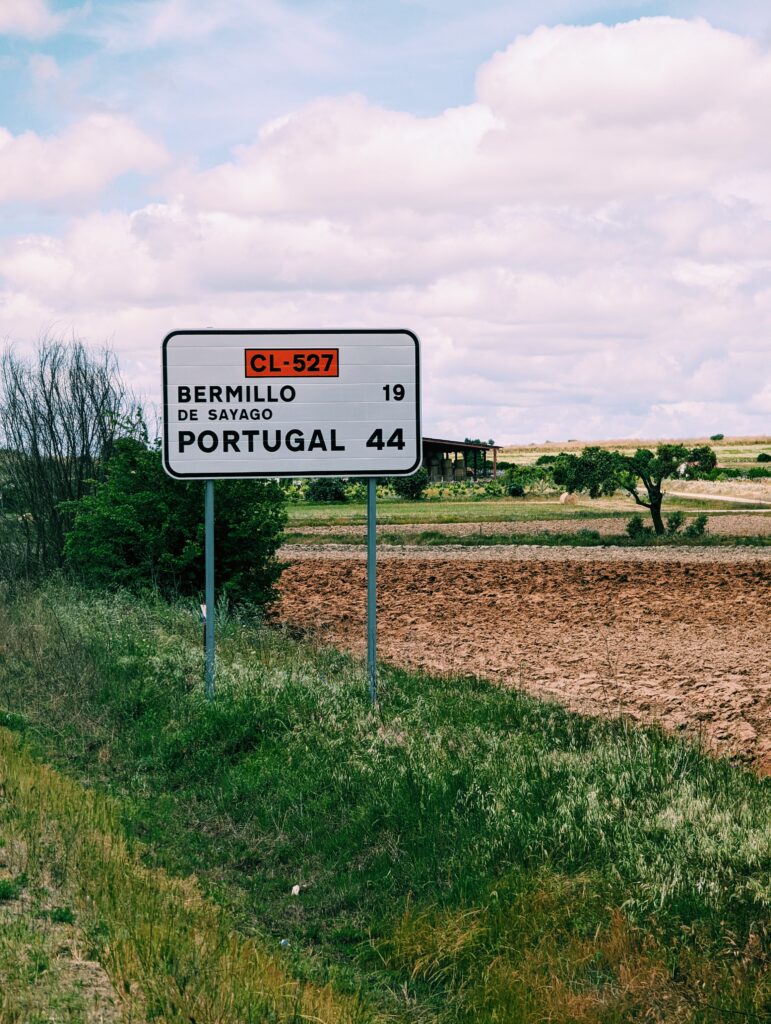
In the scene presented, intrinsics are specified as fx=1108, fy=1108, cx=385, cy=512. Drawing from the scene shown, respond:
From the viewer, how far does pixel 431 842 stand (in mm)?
6660

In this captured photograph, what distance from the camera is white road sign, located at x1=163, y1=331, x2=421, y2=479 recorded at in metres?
11.0

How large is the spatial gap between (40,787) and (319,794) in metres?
1.90

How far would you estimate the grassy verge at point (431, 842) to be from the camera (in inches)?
203

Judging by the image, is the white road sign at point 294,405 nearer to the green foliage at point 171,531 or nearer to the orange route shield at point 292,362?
the orange route shield at point 292,362

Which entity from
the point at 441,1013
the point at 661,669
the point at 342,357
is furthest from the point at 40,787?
the point at 661,669

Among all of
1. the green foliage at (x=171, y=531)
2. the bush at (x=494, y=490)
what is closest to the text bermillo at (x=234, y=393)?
→ the green foliage at (x=171, y=531)

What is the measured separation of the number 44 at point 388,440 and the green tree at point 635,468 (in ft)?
80.6

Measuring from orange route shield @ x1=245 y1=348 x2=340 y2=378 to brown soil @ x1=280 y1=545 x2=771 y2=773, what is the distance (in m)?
3.82

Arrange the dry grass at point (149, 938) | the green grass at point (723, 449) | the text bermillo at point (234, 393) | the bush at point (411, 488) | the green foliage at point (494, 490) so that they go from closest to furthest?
the dry grass at point (149, 938), the text bermillo at point (234, 393), the bush at point (411, 488), the green foliage at point (494, 490), the green grass at point (723, 449)

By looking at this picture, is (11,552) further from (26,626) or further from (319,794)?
(319,794)

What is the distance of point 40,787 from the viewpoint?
752 centimetres

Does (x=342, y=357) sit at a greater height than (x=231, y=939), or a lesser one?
greater

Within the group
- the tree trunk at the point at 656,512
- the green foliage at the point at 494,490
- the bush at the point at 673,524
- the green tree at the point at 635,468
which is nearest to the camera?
the bush at the point at 673,524

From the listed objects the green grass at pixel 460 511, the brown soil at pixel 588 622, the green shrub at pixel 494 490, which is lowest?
the brown soil at pixel 588 622
